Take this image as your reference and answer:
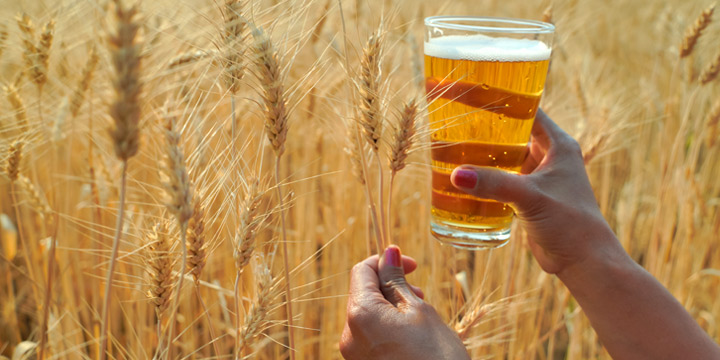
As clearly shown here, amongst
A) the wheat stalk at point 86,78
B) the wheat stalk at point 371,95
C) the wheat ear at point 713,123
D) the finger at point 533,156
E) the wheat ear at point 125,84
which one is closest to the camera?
the wheat ear at point 125,84

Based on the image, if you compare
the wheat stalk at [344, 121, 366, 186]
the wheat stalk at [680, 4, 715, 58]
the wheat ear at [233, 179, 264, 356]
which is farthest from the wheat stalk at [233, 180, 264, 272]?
the wheat stalk at [680, 4, 715, 58]

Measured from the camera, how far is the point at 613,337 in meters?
1.28

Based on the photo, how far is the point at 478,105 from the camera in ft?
3.43

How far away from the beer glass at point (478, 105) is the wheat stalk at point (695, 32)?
86cm

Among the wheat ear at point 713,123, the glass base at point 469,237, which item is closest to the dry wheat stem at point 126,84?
the glass base at point 469,237

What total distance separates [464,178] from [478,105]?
142mm

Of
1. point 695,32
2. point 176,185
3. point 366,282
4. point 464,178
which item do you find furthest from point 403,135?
point 695,32

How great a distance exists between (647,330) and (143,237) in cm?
107

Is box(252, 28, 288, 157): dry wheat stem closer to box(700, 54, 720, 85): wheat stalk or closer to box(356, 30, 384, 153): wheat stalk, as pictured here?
box(356, 30, 384, 153): wheat stalk

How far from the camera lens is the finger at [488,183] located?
1.02 metres

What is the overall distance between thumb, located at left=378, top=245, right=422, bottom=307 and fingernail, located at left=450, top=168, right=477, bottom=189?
16cm

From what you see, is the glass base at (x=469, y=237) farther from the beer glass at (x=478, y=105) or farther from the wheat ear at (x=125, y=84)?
the wheat ear at (x=125, y=84)

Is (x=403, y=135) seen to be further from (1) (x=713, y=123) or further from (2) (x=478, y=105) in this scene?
(1) (x=713, y=123)

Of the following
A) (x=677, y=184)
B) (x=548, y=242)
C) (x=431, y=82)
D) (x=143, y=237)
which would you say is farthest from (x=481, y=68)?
(x=677, y=184)
